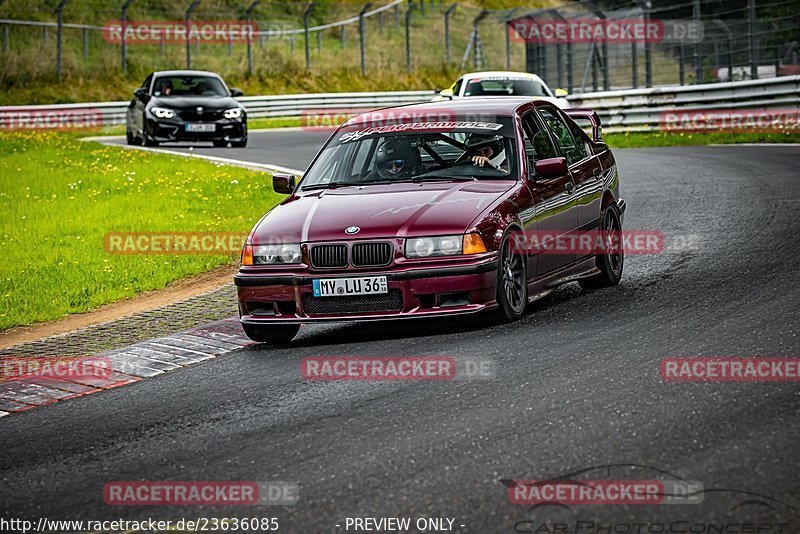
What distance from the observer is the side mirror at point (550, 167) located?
9.48 meters

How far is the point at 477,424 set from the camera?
6207 millimetres

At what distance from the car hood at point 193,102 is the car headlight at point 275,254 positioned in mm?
17771

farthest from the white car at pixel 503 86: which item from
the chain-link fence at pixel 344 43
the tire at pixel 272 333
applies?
the tire at pixel 272 333

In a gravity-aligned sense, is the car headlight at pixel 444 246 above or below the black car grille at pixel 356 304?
above

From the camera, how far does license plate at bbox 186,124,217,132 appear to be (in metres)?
26.4

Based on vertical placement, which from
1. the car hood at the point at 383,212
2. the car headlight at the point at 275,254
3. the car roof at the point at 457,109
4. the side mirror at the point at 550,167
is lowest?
the car headlight at the point at 275,254

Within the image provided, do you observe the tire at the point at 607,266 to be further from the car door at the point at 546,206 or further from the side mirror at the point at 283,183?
the side mirror at the point at 283,183

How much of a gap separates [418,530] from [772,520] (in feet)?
4.05

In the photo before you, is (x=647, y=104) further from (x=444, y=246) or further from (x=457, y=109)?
(x=444, y=246)

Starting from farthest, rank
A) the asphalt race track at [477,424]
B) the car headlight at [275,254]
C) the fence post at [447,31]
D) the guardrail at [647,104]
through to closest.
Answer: the fence post at [447,31] < the guardrail at [647,104] < the car headlight at [275,254] < the asphalt race track at [477,424]

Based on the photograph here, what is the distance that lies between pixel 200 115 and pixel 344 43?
82.9 ft

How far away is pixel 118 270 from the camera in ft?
42.1

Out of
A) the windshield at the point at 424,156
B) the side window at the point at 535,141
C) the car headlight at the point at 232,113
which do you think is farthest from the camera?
the car headlight at the point at 232,113

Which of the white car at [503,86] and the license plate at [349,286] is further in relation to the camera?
the white car at [503,86]
